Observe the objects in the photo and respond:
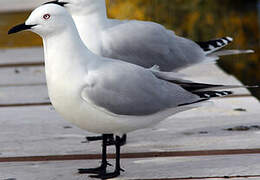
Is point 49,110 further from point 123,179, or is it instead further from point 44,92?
point 123,179

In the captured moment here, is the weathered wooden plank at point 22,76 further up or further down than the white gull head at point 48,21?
further down

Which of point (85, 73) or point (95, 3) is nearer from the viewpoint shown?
point (85, 73)

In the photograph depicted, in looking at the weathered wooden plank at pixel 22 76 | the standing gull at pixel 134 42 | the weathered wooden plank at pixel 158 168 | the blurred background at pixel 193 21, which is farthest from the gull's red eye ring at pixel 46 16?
the blurred background at pixel 193 21

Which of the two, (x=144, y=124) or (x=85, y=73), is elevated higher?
(x=85, y=73)

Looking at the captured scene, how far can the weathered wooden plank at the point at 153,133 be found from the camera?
11.7ft

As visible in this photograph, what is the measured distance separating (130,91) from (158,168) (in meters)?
0.39

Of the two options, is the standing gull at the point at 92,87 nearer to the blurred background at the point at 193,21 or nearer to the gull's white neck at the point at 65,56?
the gull's white neck at the point at 65,56

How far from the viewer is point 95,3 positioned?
4027 mm

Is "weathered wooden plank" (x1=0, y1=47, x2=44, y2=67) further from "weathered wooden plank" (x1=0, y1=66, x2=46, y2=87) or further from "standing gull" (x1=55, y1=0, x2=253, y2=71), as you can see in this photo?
"standing gull" (x1=55, y1=0, x2=253, y2=71)

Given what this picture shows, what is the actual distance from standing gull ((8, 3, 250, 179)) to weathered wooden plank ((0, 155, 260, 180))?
4.9 inches

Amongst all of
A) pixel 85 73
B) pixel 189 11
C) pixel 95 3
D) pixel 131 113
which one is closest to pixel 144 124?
pixel 131 113

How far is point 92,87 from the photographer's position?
9.89 feet

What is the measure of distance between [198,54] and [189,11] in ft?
18.1

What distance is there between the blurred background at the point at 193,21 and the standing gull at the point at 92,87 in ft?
12.7
